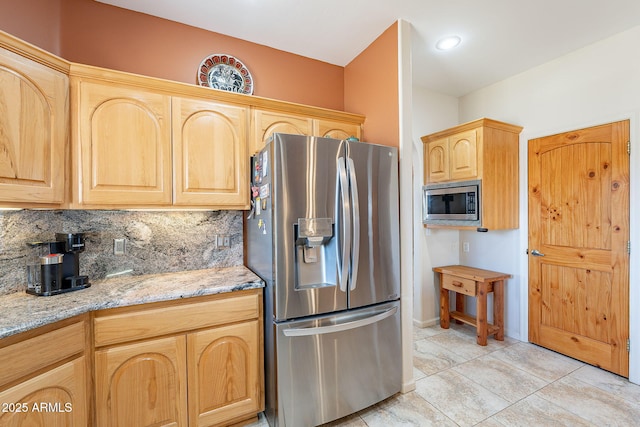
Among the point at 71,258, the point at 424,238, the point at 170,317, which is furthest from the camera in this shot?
the point at 424,238

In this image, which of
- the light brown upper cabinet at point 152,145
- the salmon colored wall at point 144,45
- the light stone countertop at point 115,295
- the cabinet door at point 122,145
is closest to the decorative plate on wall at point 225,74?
the salmon colored wall at point 144,45

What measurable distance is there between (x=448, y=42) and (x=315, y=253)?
2163 mm

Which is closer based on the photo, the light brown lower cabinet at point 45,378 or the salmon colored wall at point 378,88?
the light brown lower cabinet at point 45,378

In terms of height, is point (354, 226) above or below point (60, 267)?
above

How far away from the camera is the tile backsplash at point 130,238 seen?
1.65 m

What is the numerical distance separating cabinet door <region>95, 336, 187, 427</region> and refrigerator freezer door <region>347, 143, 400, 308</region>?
43.1 inches

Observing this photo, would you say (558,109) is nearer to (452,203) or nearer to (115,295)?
(452,203)

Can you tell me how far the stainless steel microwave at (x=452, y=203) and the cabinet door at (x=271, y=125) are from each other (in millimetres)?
1735

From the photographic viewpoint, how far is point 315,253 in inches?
69.7

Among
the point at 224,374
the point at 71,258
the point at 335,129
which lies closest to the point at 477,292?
the point at 335,129

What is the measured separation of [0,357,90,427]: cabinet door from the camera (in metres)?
1.15

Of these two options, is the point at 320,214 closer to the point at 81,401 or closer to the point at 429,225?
the point at 81,401

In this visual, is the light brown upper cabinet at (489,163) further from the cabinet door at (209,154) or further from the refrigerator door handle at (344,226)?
the cabinet door at (209,154)

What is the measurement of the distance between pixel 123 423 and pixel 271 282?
1034 mm
